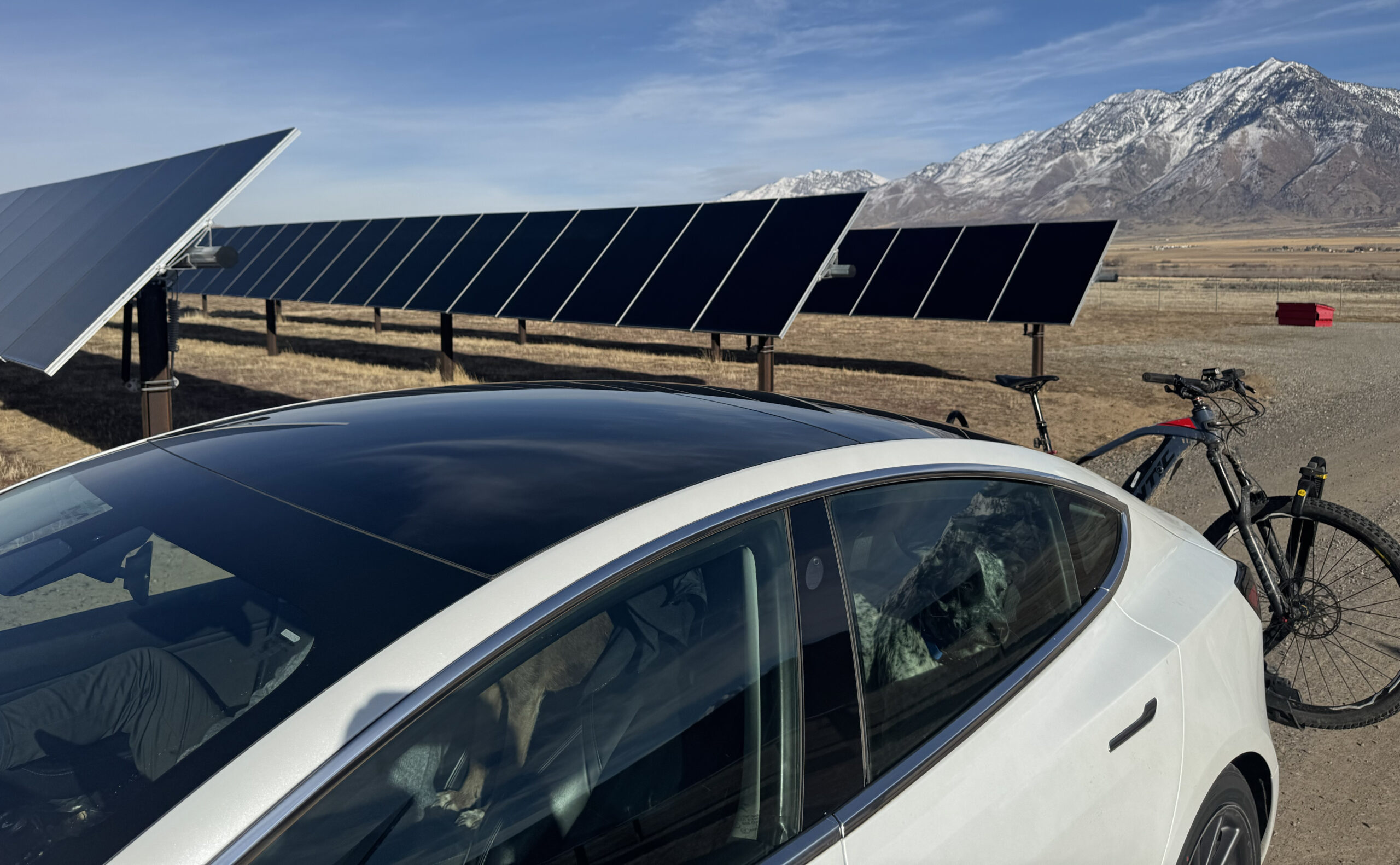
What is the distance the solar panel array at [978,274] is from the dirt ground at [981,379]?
1.21 m

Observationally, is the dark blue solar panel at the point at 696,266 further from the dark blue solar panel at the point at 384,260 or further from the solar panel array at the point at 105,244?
the dark blue solar panel at the point at 384,260

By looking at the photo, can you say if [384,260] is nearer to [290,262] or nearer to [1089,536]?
[290,262]

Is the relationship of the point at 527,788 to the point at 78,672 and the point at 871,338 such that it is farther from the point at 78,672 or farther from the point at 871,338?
the point at 871,338

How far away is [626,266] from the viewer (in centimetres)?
1442

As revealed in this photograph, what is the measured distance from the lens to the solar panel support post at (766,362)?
39.4 ft

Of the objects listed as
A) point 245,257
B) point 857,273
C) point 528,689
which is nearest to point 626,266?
point 857,273

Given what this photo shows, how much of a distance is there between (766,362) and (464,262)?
711 centimetres

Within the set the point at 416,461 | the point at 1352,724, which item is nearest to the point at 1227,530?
the point at 1352,724

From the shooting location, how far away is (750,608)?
182 centimetres

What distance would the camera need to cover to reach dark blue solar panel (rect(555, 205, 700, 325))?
45.1 ft

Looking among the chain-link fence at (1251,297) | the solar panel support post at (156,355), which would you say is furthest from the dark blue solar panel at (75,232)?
the chain-link fence at (1251,297)

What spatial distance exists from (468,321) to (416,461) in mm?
33237

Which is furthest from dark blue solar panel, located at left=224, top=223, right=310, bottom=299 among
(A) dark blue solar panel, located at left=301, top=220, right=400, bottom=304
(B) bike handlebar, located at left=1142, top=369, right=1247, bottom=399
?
(B) bike handlebar, located at left=1142, top=369, right=1247, bottom=399

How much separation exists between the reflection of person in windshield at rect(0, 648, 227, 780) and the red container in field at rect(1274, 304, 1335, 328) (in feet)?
20.4
